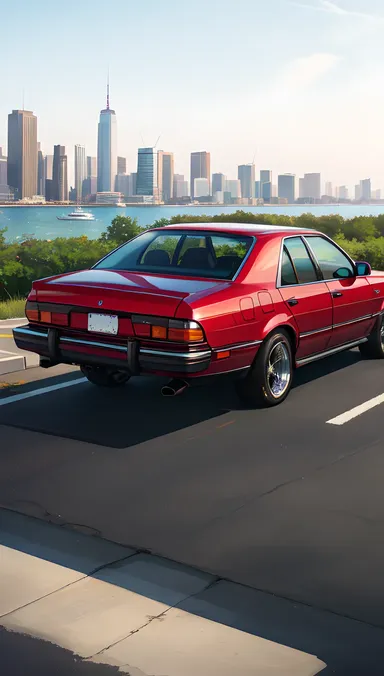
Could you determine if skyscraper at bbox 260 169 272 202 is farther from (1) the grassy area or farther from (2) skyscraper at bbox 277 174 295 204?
(1) the grassy area

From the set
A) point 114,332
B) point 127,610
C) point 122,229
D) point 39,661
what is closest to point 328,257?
point 114,332

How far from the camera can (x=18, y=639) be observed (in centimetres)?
368

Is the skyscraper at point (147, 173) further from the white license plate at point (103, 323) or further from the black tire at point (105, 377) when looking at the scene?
the white license plate at point (103, 323)

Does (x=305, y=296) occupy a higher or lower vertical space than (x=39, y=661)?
higher

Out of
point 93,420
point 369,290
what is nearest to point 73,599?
point 93,420

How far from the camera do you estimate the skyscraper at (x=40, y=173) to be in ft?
568

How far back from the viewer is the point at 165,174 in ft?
539

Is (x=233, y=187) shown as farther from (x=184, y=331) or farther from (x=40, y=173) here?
(x=184, y=331)

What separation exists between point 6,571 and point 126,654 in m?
1.04

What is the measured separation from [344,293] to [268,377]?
69.1 inches

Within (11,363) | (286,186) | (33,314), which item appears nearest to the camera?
(33,314)

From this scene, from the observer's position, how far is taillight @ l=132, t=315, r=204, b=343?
6773mm

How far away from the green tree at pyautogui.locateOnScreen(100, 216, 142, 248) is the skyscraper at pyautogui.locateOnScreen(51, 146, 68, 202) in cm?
14422

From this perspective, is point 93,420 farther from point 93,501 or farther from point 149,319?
point 93,501
